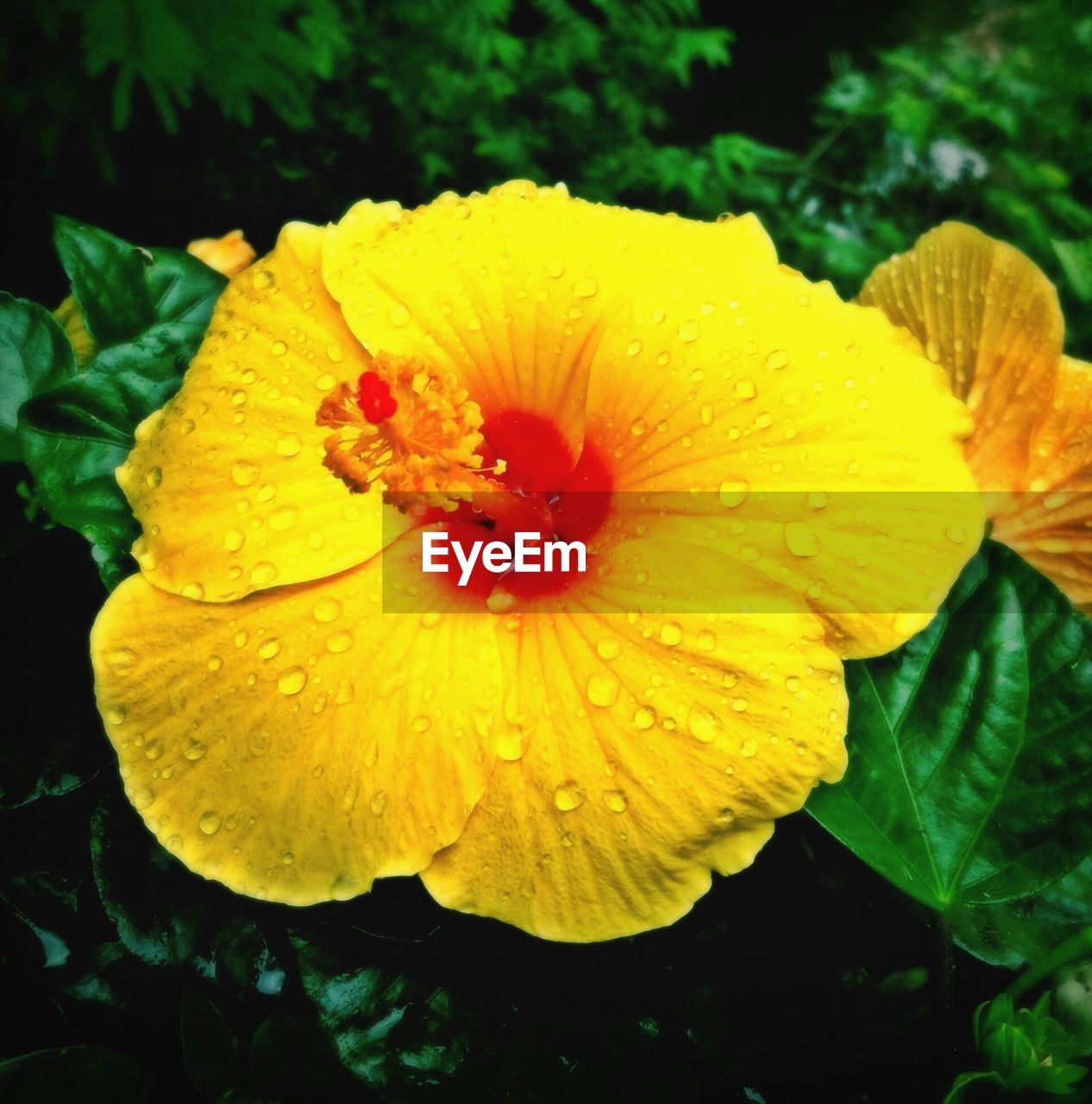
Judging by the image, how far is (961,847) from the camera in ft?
2.77

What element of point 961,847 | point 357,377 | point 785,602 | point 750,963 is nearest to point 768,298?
point 785,602

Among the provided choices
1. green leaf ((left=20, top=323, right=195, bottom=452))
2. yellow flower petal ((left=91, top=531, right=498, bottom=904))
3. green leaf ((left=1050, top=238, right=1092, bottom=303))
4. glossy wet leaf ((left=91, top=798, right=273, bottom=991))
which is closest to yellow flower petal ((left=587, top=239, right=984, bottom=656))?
yellow flower petal ((left=91, top=531, right=498, bottom=904))

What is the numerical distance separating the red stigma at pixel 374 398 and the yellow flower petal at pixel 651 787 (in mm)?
299

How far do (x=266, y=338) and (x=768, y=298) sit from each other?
50 centimetres

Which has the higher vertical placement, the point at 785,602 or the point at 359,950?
the point at 785,602

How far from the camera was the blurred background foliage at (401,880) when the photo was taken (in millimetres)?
868

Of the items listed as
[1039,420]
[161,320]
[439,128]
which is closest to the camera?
[1039,420]

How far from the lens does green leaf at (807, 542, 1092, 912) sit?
82 centimetres

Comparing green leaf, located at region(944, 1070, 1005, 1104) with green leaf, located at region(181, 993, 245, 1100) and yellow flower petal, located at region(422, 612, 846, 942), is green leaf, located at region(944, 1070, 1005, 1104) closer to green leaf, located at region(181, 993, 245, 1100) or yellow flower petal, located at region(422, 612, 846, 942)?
yellow flower petal, located at region(422, 612, 846, 942)

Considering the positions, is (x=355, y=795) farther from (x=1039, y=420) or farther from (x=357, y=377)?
(x=1039, y=420)

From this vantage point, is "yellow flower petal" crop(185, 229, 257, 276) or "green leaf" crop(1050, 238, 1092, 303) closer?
"yellow flower petal" crop(185, 229, 257, 276)

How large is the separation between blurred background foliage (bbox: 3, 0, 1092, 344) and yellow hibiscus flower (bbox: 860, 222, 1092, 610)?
0.97 metres

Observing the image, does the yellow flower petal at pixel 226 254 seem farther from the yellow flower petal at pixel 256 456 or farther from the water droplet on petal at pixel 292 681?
the water droplet on petal at pixel 292 681

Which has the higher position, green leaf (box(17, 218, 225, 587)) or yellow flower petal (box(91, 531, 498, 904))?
green leaf (box(17, 218, 225, 587))
